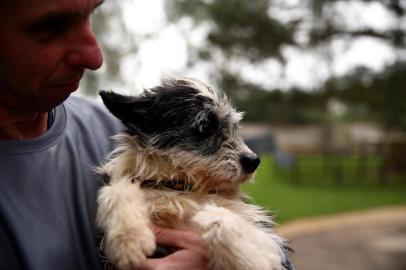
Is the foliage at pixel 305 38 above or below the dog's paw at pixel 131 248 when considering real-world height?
above

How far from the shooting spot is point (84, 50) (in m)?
1.74

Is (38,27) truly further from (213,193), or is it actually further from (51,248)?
(213,193)

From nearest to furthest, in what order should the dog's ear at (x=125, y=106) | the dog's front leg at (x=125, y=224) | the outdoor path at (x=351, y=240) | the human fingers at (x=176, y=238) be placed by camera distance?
the dog's front leg at (x=125, y=224), the human fingers at (x=176, y=238), the dog's ear at (x=125, y=106), the outdoor path at (x=351, y=240)

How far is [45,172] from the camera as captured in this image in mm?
1874

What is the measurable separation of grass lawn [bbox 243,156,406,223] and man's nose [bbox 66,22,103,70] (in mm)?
10536

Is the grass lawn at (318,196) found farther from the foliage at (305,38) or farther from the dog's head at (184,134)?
the dog's head at (184,134)

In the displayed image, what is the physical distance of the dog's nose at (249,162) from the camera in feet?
7.18

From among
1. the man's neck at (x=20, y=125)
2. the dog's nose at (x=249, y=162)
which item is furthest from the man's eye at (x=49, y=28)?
the dog's nose at (x=249, y=162)

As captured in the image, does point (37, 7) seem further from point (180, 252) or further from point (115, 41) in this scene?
point (115, 41)

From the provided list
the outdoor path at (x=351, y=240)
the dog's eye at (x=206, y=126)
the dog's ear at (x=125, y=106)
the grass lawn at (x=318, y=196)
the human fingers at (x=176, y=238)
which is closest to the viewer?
the human fingers at (x=176, y=238)

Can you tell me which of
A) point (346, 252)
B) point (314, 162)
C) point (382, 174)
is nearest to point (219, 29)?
point (346, 252)

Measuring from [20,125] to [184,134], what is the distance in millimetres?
663

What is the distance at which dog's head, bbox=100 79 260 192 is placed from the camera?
2135mm

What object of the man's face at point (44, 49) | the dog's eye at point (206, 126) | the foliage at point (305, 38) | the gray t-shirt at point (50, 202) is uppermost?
the foliage at point (305, 38)
